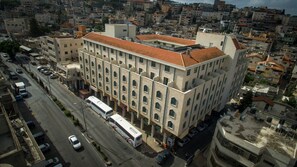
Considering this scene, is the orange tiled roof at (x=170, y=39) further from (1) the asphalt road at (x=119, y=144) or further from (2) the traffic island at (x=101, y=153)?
(2) the traffic island at (x=101, y=153)

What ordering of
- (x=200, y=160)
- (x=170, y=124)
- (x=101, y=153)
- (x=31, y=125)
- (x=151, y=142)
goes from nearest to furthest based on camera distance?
(x=101, y=153) < (x=170, y=124) < (x=200, y=160) < (x=151, y=142) < (x=31, y=125)

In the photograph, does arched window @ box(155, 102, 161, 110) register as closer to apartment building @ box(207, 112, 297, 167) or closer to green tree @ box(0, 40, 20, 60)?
apartment building @ box(207, 112, 297, 167)

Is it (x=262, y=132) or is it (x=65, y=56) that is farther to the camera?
(x=65, y=56)

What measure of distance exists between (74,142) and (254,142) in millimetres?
35366

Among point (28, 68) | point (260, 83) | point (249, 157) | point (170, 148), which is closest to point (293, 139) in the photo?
point (249, 157)

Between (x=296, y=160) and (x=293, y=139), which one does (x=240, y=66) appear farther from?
(x=296, y=160)

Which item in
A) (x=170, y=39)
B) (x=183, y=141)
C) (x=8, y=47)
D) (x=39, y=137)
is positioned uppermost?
(x=170, y=39)

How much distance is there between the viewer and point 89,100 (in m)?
54.0

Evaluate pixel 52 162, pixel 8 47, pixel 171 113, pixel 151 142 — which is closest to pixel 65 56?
pixel 8 47

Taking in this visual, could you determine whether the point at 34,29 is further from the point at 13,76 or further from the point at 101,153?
the point at 101,153

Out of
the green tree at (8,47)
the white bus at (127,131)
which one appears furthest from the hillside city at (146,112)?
the green tree at (8,47)

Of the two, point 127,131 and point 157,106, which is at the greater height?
point 157,106

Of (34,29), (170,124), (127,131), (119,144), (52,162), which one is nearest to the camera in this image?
(52,162)

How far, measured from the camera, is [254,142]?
26.7 metres
